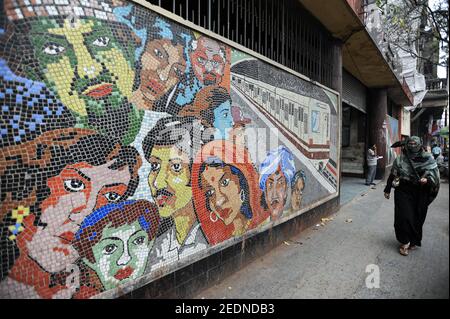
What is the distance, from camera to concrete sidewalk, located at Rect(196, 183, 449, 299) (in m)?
2.81

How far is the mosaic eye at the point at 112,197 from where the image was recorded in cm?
199

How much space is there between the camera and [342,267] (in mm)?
3373

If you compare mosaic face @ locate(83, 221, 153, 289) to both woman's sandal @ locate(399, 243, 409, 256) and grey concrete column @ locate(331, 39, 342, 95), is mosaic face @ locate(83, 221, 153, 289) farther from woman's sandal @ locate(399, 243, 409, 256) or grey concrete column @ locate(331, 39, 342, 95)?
grey concrete column @ locate(331, 39, 342, 95)

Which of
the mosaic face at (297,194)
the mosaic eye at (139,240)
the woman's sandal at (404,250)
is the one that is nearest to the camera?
the mosaic eye at (139,240)

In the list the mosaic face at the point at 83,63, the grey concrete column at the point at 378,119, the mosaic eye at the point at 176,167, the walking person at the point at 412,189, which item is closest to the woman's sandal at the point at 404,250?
the walking person at the point at 412,189

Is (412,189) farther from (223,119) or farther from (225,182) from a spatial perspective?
(223,119)

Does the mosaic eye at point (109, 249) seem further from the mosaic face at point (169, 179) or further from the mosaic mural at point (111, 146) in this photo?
the mosaic face at point (169, 179)

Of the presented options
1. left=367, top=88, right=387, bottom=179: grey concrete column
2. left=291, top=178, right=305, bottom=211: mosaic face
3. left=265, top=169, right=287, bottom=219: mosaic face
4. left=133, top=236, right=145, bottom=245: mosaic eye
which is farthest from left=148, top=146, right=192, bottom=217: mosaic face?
left=367, top=88, right=387, bottom=179: grey concrete column

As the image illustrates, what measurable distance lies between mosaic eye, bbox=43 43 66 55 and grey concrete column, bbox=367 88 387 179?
1132 cm

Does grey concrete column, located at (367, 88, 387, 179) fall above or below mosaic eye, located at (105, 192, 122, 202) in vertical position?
above

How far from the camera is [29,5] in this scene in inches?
63.8

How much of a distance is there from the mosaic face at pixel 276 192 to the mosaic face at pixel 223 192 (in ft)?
2.23

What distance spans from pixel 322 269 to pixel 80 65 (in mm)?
3266

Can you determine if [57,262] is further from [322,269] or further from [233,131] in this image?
[322,269]
